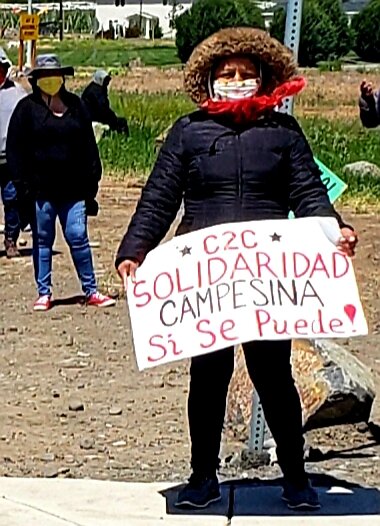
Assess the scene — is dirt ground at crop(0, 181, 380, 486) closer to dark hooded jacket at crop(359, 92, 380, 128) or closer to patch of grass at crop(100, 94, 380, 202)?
dark hooded jacket at crop(359, 92, 380, 128)

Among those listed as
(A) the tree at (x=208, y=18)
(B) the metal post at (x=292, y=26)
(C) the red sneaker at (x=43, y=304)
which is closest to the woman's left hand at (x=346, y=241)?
(B) the metal post at (x=292, y=26)

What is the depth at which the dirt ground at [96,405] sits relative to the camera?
21.1 ft

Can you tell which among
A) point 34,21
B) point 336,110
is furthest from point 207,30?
Answer: point 34,21

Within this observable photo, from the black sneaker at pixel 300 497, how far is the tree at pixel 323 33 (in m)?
49.6

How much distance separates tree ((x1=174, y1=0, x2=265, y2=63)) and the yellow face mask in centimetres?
4757

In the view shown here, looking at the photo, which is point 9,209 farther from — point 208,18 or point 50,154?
point 208,18

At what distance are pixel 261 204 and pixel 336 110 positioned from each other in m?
26.5

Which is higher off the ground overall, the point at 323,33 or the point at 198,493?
the point at 198,493

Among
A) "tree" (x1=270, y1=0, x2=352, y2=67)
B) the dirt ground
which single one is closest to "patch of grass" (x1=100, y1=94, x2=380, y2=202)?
the dirt ground

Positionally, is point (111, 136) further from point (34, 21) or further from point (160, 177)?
point (160, 177)

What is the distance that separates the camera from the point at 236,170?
524cm

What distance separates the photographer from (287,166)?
17.3 ft

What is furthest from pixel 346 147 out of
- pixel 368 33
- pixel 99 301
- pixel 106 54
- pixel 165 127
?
pixel 106 54

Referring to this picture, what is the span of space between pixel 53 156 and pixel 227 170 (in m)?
4.55
